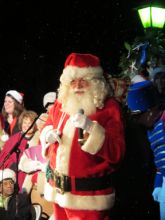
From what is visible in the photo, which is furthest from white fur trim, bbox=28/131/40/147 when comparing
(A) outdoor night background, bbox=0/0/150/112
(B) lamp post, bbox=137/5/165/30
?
(A) outdoor night background, bbox=0/0/150/112

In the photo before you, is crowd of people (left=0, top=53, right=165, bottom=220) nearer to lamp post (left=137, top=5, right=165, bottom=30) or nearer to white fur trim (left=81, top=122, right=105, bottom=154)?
white fur trim (left=81, top=122, right=105, bottom=154)

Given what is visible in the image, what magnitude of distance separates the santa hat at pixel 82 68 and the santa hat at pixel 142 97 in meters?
0.40

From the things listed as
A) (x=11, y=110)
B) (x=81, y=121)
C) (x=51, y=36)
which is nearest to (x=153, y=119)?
(x=81, y=121)

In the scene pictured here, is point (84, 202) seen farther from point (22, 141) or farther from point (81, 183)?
point (22, 141)

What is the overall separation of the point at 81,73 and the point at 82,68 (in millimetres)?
66

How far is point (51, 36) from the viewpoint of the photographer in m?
15.1

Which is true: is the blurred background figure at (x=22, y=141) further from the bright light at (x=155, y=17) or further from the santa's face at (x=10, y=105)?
the bright light at (x=155, y=17)

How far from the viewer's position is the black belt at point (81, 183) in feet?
15.5

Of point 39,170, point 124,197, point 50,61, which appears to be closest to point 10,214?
point 39,170

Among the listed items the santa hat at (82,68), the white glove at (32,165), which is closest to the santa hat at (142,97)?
the santa hat at (82,68)

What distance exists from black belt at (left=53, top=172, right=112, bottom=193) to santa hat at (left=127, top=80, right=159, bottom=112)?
83 cm

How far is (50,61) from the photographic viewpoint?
1463 centimetres

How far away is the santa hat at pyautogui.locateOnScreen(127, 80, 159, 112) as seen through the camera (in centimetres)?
501

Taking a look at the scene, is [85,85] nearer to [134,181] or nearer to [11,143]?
[134,181]
